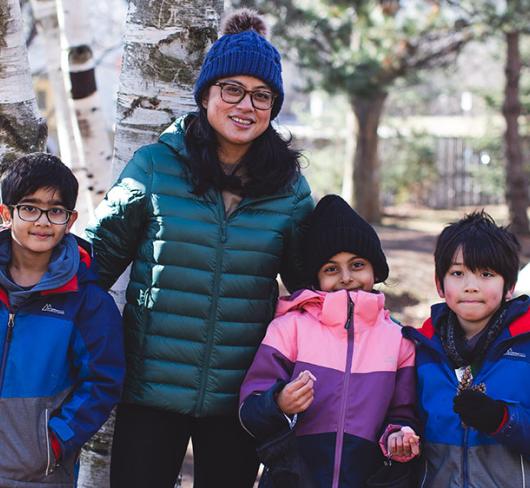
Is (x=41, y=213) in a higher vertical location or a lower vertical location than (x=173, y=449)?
higher

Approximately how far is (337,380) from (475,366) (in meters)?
0.44

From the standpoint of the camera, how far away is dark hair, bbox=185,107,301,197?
2.81 metres

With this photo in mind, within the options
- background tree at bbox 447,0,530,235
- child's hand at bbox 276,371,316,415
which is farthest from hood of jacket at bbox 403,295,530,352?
background tree at bbox 447,0,530,235

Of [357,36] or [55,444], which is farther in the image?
[357,36]

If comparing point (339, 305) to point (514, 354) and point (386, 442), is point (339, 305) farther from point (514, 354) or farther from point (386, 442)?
point (514, 354)

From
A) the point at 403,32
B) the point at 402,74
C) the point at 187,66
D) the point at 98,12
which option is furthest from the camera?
the point at 98,12

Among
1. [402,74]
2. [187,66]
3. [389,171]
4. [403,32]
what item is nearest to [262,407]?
[187,66]

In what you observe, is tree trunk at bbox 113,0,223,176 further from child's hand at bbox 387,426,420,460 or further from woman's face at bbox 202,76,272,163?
child's hand at bbox 387,426,420,460

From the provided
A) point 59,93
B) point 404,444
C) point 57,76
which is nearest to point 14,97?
point 404,444

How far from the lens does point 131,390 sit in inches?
110

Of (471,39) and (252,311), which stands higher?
(471,39)

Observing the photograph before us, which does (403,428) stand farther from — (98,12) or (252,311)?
(98,12)

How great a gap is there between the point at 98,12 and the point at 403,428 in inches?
642

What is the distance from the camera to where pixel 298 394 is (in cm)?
254
